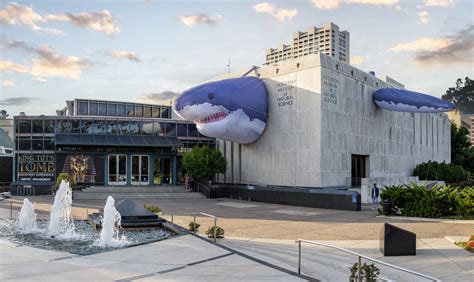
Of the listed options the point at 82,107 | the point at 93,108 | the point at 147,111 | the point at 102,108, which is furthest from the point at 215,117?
the point at 82,107

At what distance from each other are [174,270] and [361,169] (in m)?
32.0

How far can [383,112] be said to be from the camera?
140 feet

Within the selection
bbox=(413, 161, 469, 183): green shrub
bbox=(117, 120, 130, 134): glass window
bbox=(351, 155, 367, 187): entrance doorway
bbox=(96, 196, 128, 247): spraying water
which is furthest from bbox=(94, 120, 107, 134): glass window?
bbox=(413, 161, 469, 183): green shrub

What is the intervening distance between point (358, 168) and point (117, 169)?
22.0 metres

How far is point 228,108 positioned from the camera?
3331 centimetres

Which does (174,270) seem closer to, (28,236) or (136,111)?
(28,236)

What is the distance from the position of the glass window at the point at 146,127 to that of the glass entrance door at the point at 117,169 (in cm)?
332

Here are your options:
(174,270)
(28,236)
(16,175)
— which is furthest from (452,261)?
(16,175)

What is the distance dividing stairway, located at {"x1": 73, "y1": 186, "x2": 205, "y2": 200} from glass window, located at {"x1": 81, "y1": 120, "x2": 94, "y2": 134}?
20.1 ft

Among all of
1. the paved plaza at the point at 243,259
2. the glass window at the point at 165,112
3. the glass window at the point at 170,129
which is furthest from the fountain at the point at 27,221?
the glass window at the point at 165,112

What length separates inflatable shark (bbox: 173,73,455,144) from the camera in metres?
32.5

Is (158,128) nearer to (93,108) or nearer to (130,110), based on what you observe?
(130,110)

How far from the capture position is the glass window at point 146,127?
43.8 meters

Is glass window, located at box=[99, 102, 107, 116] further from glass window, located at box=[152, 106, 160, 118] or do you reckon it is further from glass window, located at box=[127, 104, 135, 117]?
glass window, located at box=[152, 106, 160, 118]
